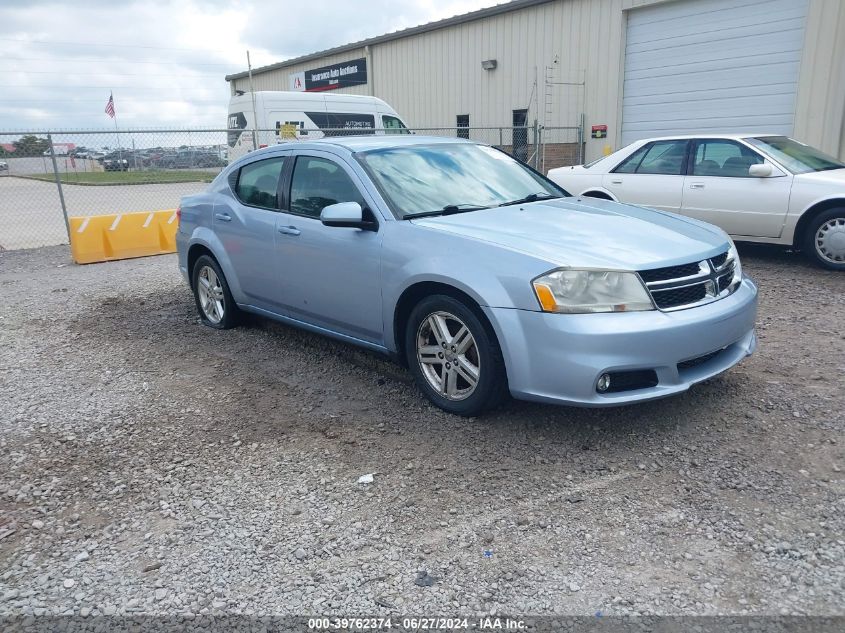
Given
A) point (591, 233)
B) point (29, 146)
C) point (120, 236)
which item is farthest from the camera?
point (29, 146)

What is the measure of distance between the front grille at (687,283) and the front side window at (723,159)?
4675 mm

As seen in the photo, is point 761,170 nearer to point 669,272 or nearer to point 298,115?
point 669,272

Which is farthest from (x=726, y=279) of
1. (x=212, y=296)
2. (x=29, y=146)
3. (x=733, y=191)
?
(x=29, y=146)

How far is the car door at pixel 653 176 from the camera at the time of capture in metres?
8.46

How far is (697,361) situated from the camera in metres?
3.70

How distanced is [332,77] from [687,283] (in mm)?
22937

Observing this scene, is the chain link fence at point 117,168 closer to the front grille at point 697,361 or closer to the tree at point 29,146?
the tree at point 29,146

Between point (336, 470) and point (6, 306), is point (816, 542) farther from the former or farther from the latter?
point (6, 306)

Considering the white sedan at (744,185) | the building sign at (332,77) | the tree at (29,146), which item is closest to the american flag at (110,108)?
the building sign at (332,77)

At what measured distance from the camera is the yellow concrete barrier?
9688 mm

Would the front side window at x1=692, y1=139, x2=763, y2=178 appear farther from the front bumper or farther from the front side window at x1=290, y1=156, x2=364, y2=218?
the front side window at x1=290, y1=156, x2=364, y2=218

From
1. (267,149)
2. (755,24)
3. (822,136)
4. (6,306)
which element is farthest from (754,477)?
(755,24)

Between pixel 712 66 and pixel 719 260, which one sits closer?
pixel 719 260

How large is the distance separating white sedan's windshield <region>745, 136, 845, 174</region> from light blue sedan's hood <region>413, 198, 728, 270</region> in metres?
4.18
